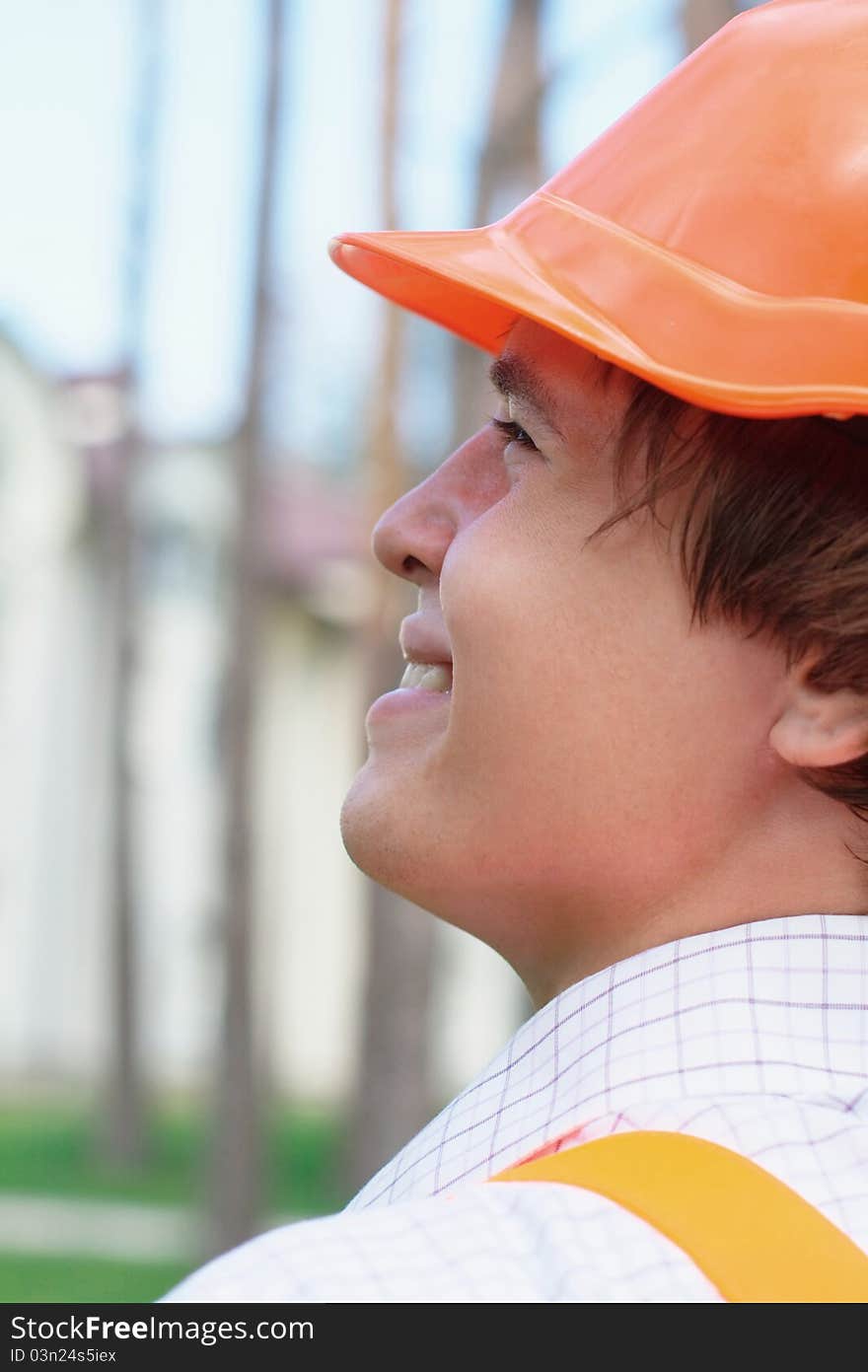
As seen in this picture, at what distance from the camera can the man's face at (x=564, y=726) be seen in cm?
148

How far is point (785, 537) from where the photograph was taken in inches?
59.5

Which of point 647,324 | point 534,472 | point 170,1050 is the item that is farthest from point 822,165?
point 170,1050

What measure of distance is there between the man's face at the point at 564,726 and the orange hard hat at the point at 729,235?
95 mm

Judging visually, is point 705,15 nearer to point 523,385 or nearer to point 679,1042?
point 523,385

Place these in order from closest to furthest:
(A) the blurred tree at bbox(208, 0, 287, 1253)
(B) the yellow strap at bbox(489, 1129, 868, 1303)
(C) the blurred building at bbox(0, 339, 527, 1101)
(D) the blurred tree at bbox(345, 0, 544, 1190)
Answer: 1. (B) the yellow strap at bbox(489, 1129, 868, 1303)
2. (D) the blurred tree at bbox(345, 0, 544, 1190)
3. (A) the blurred tree at bbox(208, 0, 287, 1253)
4. (C) the blurred building at bbox(0, 339, 527, 1101)

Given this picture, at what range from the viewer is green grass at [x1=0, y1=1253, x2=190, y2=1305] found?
10.1m

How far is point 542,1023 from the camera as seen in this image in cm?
147

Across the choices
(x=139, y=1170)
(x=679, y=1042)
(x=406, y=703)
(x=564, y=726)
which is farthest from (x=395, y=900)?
(x=679, y=1042)

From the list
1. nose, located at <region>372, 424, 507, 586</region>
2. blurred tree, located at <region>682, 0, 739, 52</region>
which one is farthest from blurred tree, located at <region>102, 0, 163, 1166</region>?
nose, located at <region>372, 424, 507, 586</region>

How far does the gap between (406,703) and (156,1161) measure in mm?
15935

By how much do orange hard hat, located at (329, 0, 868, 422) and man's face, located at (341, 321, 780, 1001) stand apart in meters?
0.09

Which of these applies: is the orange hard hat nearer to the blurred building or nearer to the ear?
the ear

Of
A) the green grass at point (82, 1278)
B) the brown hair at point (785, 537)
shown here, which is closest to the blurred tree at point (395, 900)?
the green grass at point (82, 1278)
